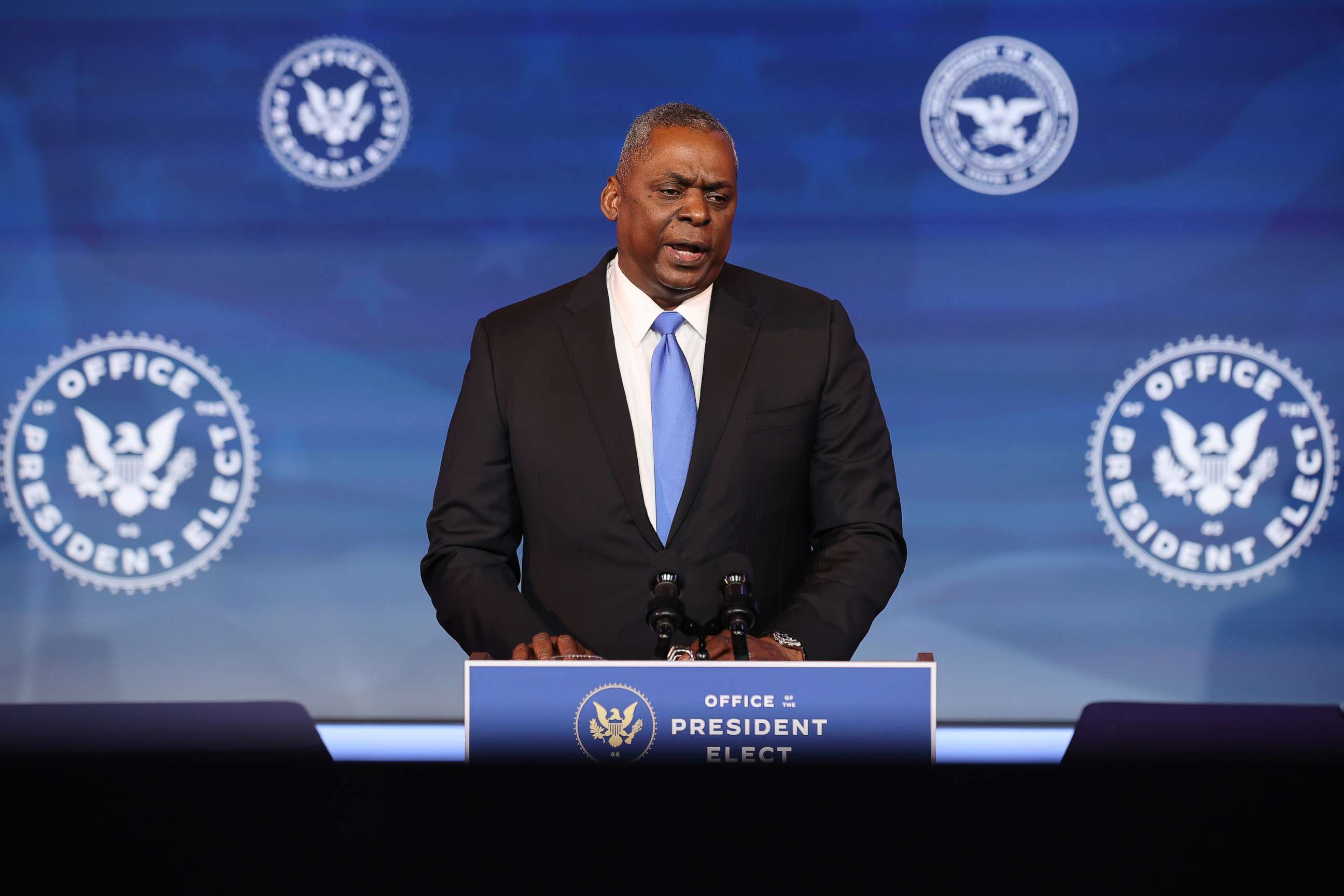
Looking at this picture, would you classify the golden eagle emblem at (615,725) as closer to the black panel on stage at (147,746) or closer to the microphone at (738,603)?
the microphone at (738,603)

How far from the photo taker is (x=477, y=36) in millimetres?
3725

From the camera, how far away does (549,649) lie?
1628 millimetres

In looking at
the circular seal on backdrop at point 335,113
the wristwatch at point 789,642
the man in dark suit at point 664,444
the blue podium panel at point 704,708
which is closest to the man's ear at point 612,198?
the man in dark suit at point 664,444

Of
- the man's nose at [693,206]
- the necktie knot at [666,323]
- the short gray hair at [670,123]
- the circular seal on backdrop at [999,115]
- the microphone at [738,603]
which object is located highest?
the circular seal on backdrop at [999,115]

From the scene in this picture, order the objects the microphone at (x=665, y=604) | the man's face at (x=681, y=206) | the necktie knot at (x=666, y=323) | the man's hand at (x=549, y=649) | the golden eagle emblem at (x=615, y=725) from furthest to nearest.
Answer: the necktie knot at (x=666, y=323) < the man's face at (x=681, y=206) < the man's hand at (x=549, y=649) < the microphone at (x=665, y=604) < the golden eagle emblem at (x=615, y=725)

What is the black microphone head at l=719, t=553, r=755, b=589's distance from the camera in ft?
5.04

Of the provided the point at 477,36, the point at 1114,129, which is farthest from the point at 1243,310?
the point at 477,36

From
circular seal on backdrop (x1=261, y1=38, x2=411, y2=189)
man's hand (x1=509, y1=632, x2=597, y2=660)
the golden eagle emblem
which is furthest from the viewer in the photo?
circular seal on backdrop (x1=261, y1=38, x2=411, y2=189)

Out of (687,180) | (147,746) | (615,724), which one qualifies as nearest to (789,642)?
(615,724)

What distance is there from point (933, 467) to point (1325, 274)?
1221mm

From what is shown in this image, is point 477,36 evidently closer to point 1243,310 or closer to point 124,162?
point 124,162

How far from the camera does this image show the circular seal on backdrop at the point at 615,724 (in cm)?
129

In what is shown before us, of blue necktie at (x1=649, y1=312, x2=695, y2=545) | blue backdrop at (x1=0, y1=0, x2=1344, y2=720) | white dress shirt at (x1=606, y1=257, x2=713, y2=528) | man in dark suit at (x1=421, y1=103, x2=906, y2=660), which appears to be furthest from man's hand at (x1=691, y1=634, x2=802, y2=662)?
blue backdrop at (x1=0, y1=0, x2=1344, y2=720)

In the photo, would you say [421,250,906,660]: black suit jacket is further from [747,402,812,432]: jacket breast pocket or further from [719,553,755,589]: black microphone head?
[719,553,755,589]: black microphone head
